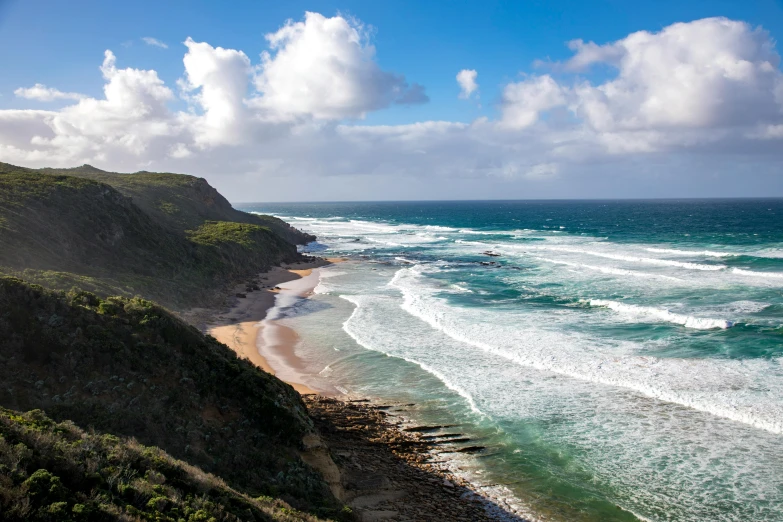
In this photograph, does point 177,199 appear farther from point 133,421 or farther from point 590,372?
point 133,421

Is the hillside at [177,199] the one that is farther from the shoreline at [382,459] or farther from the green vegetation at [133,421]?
the shoreline at [382,459]

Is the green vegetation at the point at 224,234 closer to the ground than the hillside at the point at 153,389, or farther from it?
farther from it

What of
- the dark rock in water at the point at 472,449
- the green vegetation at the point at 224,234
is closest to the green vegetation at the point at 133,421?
the dark rock in water at the point at 472,449

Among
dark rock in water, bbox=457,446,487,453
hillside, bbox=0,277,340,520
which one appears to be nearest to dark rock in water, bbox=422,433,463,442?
dark rock in water, bbox=457,446,487,453

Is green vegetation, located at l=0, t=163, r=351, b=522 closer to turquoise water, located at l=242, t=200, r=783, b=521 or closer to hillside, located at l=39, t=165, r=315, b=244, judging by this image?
turquoise water, located at l=242, t=200, r=783, b=521

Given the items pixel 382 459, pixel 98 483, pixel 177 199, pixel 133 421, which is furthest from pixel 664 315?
pixel 177 199
